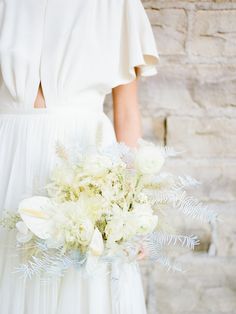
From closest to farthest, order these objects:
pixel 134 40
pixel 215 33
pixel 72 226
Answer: pixel 72 226
pixel 134 40
pixel 215 33

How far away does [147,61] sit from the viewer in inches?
56.2

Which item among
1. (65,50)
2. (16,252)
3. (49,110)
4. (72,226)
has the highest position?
(65,50)

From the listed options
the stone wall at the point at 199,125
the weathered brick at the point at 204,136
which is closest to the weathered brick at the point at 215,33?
the stone wall at the point at 199,125

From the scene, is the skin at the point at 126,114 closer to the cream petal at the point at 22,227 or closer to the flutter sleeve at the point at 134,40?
the flutter sleeve at the point at 134,40

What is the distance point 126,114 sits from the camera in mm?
1422

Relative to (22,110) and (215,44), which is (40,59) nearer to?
(22,110)

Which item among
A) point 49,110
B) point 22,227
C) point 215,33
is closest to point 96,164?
point 22,227

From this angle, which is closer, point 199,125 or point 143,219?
point 143,219

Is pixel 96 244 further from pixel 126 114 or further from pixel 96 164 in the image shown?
pixel 126 114

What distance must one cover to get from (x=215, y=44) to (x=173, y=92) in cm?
23

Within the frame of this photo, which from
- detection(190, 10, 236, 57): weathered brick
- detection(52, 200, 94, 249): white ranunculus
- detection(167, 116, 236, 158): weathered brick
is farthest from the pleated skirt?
detection(190, 10, 236, 57): weathered brick

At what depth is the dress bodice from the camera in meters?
1.23

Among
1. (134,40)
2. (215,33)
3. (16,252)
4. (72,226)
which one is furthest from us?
(215,33)

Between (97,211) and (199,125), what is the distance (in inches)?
33.1
